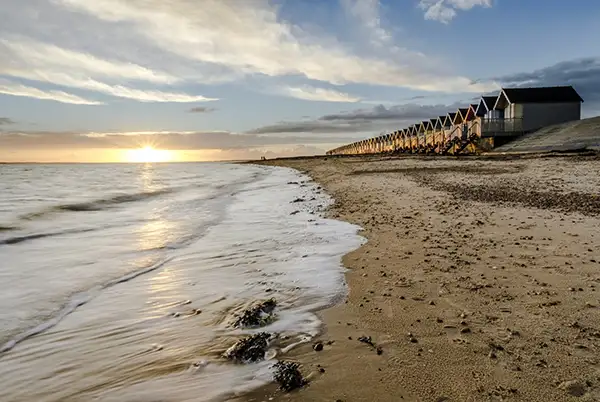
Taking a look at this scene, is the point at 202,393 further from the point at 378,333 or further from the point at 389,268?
the point at 389,268

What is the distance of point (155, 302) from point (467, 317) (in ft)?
12.4

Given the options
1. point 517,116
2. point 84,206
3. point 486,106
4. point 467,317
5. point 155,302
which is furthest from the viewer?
point 486,106

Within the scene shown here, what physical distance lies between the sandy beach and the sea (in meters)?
0.45

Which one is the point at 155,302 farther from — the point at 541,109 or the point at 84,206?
the point at 541,109

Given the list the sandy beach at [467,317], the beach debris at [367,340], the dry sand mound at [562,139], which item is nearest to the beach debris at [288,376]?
the sandy beach at [467,317]

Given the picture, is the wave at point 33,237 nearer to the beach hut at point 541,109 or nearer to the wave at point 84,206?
the wave at point 84,206

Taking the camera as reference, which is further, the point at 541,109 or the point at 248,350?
the point at 541,109

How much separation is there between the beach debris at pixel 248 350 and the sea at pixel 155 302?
8 centimetres

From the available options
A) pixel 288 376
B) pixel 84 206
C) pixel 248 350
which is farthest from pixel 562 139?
pixel 288 376

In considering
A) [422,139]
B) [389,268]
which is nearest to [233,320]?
[389,268]

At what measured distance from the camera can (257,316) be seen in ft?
14.8

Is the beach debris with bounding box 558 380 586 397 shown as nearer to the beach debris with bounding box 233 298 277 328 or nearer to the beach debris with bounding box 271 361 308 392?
the beach debris with bounding box 271 361 308 392

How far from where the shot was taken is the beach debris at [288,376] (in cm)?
308

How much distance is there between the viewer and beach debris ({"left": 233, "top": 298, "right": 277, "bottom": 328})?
4.36m
